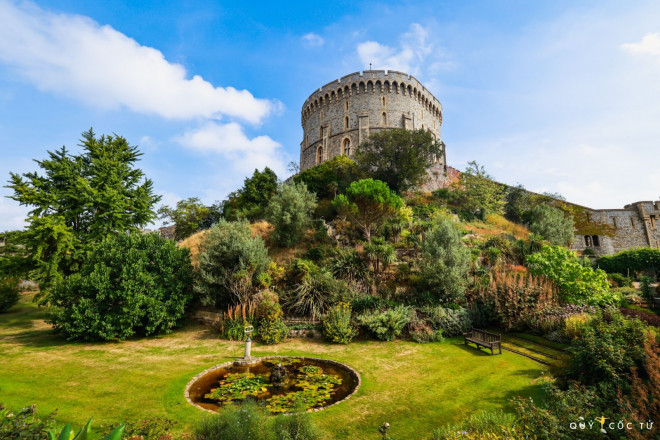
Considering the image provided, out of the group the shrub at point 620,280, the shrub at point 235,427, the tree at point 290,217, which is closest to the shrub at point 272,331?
the shrub at point 235,427

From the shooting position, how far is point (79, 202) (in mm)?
16625

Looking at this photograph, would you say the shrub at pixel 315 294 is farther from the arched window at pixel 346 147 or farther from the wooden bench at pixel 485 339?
the arched window at pixel 346 147

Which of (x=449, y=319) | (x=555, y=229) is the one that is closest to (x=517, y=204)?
(x=555, y=229)

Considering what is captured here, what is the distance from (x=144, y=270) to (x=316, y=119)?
106 ft

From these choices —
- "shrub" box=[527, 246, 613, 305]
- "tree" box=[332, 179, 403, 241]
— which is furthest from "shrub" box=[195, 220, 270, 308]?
"shrub" box=[527, 246, 613, 305]

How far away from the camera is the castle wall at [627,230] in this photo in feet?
95.1

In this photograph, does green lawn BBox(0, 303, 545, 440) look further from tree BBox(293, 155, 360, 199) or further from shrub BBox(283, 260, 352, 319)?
tree BBox(293, 155, 360, 199)

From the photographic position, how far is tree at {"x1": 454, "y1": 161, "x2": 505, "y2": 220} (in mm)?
30703

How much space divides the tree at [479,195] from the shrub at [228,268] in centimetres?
2300

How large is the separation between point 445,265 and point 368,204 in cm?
669

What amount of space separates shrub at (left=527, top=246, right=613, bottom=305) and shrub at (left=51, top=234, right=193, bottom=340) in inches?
659

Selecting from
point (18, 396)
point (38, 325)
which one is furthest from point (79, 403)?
point (38, 325)

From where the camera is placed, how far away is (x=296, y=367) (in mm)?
9375

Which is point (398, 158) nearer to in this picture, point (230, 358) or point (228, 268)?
point (228, 268)
